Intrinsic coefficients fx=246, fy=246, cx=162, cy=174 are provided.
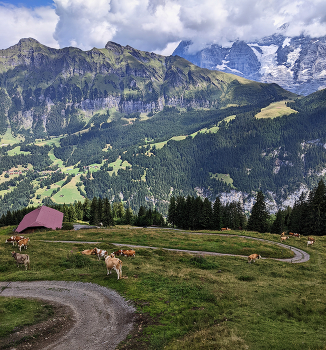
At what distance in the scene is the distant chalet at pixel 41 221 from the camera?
69938 mm

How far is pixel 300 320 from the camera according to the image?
744 inches

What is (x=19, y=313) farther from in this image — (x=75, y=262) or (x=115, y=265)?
(x=75, y=262)

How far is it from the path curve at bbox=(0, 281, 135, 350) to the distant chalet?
51.3 metres

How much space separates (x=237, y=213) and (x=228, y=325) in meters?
107

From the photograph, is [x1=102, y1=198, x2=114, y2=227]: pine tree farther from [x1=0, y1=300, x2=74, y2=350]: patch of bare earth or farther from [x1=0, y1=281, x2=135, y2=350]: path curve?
[x1=0, y1=300, x2=74, y2=350]: patch of bare earth

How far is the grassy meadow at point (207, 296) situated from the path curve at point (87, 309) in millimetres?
990

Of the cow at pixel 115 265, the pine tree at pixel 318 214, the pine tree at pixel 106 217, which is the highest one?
the pine tree at pixel 318 214

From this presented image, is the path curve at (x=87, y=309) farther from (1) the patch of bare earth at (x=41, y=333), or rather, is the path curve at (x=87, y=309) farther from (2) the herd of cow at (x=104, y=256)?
(2) the herd of cow at (x=104, y=256)

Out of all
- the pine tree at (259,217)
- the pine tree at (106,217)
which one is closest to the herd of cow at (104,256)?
the pine tree at (259,217)

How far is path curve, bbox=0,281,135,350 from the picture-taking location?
48.5 ft

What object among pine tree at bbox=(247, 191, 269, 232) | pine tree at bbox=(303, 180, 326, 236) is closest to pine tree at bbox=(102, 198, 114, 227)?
pine tree at bbox=(247, 191, 269, 232)

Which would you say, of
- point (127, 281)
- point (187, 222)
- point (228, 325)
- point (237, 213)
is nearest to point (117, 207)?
point (187, 222)

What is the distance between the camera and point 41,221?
7256 centimetres

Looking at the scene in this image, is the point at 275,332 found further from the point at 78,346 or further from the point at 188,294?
the point at 78,346
